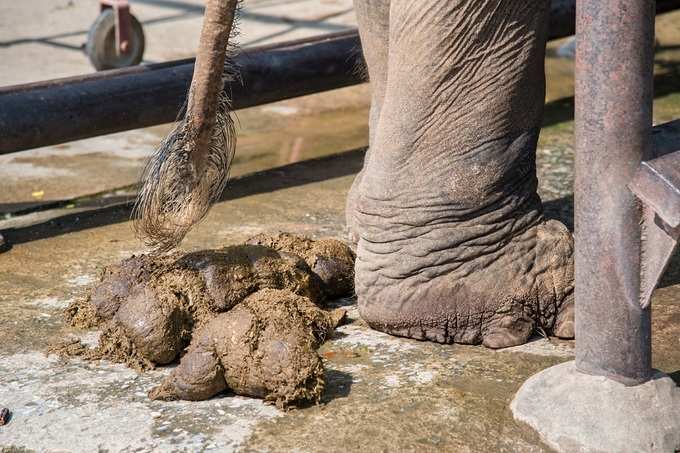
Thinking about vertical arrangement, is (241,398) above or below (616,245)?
below

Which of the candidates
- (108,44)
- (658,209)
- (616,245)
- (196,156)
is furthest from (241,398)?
(108,44)

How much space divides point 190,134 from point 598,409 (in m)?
1.39

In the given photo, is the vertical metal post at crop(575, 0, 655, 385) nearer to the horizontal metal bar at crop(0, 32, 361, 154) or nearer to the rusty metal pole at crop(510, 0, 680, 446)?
the rusty metal pole at crop(510, 0, 680, 446)

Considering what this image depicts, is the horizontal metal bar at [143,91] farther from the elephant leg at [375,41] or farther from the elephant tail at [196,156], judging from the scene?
the elephant tail at [196,156]

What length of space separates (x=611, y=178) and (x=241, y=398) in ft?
3.52

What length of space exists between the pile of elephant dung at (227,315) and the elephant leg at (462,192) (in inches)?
9.7

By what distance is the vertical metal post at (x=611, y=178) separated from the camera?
9.02 ft

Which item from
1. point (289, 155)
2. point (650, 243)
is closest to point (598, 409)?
point (650, 243)

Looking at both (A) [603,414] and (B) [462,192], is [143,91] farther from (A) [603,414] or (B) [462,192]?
(A) [603,414]

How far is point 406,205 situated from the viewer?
3480mm

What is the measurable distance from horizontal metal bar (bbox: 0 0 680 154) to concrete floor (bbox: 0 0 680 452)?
32 cm

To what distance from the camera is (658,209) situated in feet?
9.02

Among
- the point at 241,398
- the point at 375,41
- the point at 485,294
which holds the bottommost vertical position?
the point at 241,398

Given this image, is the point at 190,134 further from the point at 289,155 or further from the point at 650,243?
the point at 289,155
